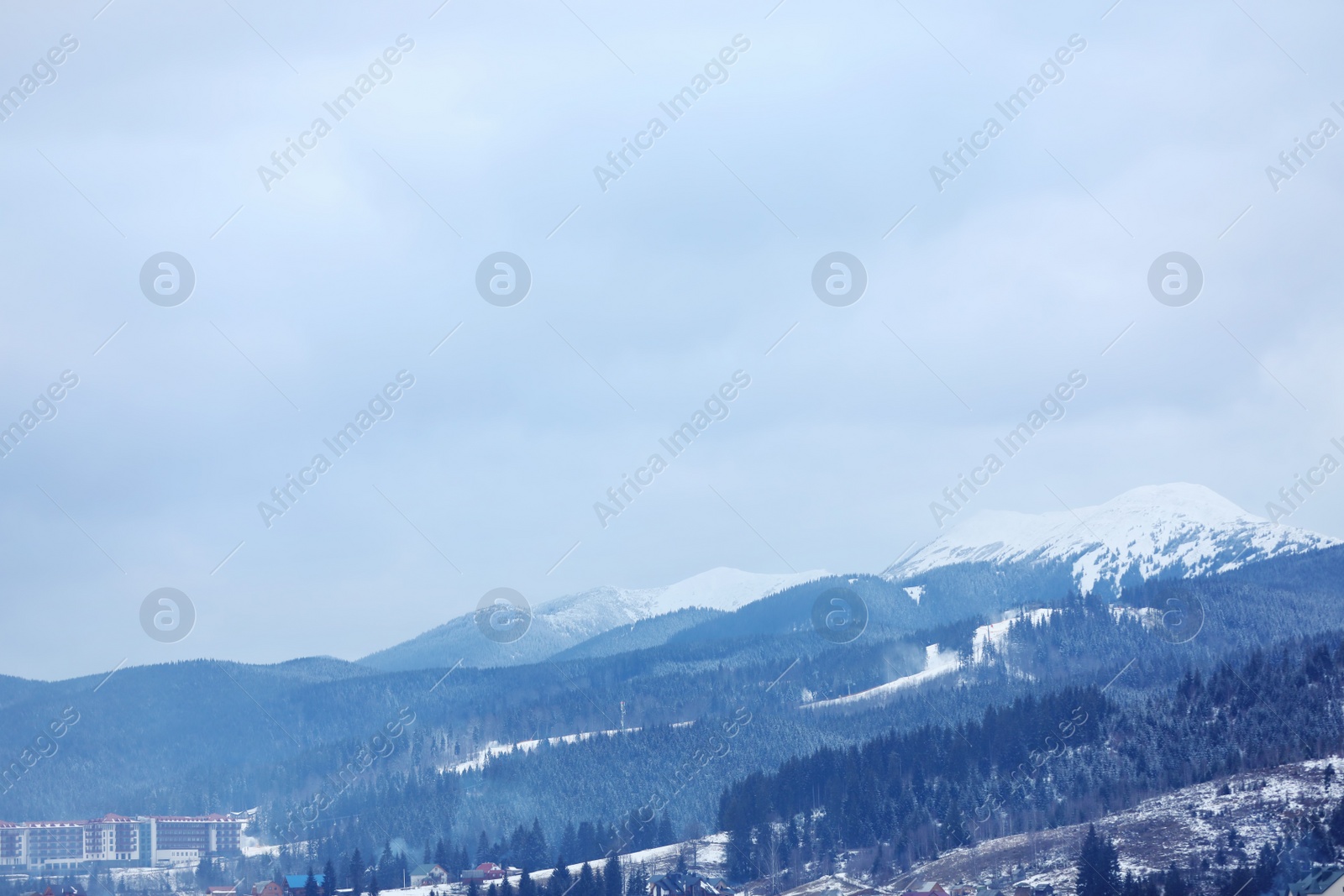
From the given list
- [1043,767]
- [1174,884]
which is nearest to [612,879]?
[1043,767]

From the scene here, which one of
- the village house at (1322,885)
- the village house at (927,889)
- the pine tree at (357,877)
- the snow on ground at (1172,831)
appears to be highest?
the pine tree at (357,877)

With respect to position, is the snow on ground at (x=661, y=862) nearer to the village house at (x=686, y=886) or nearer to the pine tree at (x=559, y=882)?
the pine tree at (x=559, y=882)

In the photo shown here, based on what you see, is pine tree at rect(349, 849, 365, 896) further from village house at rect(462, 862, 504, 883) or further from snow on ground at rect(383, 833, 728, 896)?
village house at rect(462, 862, 504, 883)

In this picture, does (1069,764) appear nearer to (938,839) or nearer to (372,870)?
(938,839)

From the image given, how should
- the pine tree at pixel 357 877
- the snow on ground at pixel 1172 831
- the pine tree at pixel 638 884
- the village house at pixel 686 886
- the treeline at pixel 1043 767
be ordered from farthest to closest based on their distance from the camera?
the pine tree at pixel 357 877, the treeline at pixel 1043 767, the village house at pixel 686 886, the pine tree at pixel 638 884, the snow on ground at pixel 1172 831

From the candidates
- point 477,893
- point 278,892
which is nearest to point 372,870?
point 278,892

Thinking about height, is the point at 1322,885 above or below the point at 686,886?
below

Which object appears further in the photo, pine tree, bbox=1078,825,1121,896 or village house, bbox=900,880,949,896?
village house, bbox=900,880,949,896

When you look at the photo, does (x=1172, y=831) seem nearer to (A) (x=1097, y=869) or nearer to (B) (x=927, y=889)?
(A) (x=1097, y=869)

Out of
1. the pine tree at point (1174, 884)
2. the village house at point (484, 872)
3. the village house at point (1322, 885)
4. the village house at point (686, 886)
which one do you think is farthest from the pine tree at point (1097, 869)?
the village house at point (484, 872)

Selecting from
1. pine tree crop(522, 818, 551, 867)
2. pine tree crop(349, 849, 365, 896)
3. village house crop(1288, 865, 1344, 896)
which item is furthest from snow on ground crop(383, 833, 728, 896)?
village house crop(1288, 865, 1344, 896)

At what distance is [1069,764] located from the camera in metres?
184

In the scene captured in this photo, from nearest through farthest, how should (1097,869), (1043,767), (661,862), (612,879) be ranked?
(1097,869) < (612,879) < (661,862) < (1043,767)

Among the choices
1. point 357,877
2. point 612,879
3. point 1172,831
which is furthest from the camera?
point 357,877
